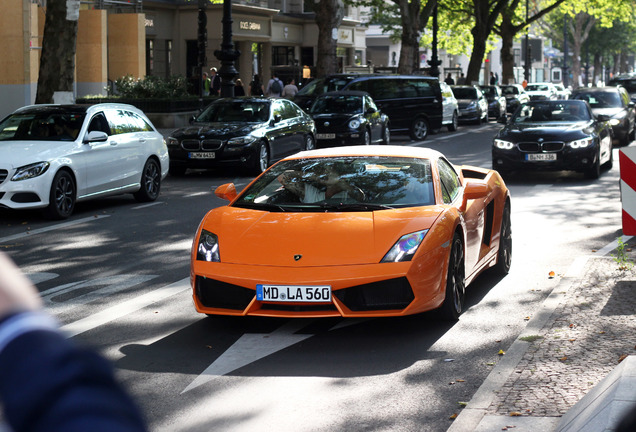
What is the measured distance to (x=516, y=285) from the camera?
363 inches

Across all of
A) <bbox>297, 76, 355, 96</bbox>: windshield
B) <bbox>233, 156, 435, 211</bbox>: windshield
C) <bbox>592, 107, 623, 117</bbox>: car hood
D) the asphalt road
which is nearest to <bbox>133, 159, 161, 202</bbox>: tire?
the asphalt road

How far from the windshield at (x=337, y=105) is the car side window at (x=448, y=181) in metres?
18.5

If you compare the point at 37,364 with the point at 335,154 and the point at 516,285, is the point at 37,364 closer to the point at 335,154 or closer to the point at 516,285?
the point at 335,154

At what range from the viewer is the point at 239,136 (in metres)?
20.5

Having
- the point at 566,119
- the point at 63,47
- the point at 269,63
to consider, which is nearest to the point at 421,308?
the point at 566,119

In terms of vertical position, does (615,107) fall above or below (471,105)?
below

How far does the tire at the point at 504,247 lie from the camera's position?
9578mm

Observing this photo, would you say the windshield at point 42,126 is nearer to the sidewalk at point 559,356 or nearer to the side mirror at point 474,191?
the side mirror at point 474,191

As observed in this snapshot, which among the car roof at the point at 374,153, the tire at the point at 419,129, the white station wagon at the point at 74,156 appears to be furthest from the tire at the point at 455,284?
the tire at the point at 419,129

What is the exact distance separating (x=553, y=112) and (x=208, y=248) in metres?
14.4

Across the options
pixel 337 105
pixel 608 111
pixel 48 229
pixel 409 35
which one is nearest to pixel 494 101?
pixel 409 35

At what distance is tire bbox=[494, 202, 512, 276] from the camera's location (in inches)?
377

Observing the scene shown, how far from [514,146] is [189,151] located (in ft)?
20.4

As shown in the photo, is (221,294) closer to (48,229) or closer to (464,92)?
(48,229)
